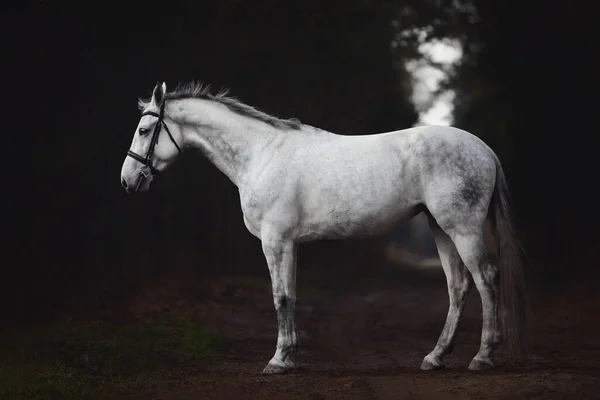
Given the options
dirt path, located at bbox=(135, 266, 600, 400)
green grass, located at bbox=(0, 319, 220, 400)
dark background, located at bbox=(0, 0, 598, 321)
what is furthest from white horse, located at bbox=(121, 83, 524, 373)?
dark background, located at bbox=(0, 0, 598, 321)

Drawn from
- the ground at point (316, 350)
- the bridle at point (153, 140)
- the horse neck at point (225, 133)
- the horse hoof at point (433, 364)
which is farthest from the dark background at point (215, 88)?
the horse hoof at point (433, 364)

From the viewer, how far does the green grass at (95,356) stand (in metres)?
4.86

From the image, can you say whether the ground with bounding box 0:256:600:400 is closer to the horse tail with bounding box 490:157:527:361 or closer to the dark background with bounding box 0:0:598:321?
the horse tail with bounding box 490:157:527:361

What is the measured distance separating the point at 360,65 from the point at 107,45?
370 cm

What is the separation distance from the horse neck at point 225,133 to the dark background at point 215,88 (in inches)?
106

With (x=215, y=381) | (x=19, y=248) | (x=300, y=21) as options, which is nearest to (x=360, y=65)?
(x=300, y=21)

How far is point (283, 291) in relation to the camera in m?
5.20

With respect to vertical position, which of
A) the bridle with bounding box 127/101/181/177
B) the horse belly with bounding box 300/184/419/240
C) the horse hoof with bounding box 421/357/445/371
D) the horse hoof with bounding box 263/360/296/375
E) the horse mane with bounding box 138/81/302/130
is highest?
the horse mane with bounding box 138/81/302/130

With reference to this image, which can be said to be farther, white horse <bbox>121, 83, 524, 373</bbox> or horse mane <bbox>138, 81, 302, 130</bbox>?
horse mane <bbox>138, 81, 302, 130</bbox>

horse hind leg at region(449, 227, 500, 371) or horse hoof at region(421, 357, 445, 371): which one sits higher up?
horse hind leg at region(449, 227, 500, 371)

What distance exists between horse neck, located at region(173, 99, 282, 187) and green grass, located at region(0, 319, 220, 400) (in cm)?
168

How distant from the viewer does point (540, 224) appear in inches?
350

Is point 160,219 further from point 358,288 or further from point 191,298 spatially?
point 358,288

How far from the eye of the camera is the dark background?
24.7 ft
